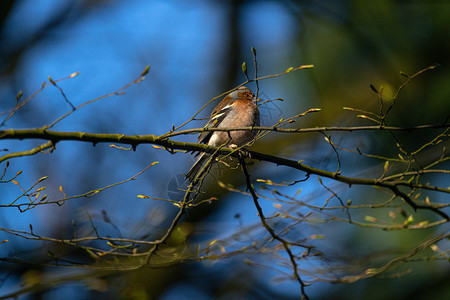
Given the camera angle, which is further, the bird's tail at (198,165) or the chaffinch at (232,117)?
the chaffinch at (232,117)

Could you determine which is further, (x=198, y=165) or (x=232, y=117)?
(x=232, y=117)

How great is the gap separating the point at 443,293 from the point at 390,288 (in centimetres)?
112

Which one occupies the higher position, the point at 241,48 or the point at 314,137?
the point at 241,48

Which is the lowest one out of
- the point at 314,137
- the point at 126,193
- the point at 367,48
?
the point at 126,193

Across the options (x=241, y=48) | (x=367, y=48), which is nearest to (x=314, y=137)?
(x=241, y=48)

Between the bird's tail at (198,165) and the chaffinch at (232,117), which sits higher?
the chaffinch at (232,117)

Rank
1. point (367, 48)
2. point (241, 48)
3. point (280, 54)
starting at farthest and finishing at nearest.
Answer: point (280, 54) < point (367, 48) < point (241, 48)

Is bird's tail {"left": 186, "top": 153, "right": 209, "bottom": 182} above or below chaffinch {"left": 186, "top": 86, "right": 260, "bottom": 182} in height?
below

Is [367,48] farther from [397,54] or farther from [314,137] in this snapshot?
[314,137]

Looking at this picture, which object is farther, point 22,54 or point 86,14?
point 86,14

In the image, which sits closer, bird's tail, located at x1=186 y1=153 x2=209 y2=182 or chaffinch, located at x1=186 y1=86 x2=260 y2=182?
bird's tail, located at x1=186 y1=153 x2=209 y2=182

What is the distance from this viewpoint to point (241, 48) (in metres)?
9.97

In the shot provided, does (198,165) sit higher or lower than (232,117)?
lower

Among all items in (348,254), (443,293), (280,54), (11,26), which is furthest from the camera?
(280,54)
